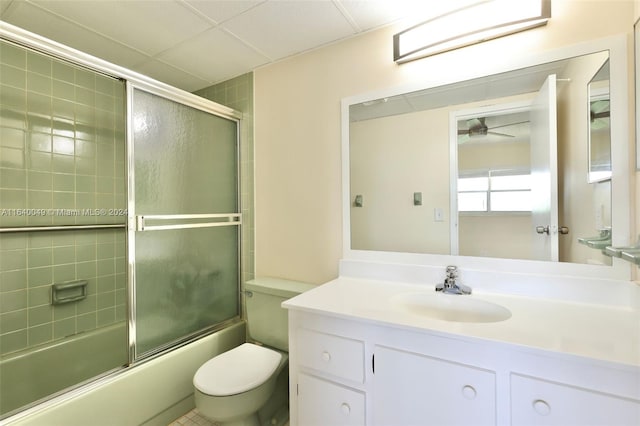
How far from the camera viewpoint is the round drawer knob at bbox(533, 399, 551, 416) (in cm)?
75

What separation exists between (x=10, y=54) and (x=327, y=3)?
1810 millimetres

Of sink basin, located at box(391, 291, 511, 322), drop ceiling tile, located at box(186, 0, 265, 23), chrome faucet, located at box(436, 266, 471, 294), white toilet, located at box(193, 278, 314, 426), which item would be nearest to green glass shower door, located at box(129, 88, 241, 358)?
white toilet, located at box(193, 278, 314, 426)

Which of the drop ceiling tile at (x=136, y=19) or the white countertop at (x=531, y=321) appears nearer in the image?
the white countertop at (x=531, y=321)

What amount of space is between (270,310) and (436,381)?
1.01 meters

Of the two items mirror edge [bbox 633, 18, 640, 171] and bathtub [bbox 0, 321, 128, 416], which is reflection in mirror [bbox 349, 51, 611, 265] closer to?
mirror edge [bbox 633, 18, 640, 171]

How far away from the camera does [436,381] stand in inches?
34.9

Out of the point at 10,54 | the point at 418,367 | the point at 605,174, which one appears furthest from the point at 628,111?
the point at 10,54

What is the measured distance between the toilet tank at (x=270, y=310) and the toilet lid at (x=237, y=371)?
0.08m

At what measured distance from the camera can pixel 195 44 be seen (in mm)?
1655

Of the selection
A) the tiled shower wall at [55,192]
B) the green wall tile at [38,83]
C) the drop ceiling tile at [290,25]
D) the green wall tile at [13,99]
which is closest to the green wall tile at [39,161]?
the tiled shower wall at [55,192]

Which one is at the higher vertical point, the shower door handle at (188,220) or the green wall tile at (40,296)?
the shower door handle at (188,220)

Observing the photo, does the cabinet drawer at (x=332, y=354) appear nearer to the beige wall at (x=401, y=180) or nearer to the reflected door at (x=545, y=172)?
the beige wall at (x=401, y=180)

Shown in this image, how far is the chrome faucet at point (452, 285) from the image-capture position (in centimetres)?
125

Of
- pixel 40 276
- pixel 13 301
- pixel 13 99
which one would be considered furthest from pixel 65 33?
pixel 13 301
